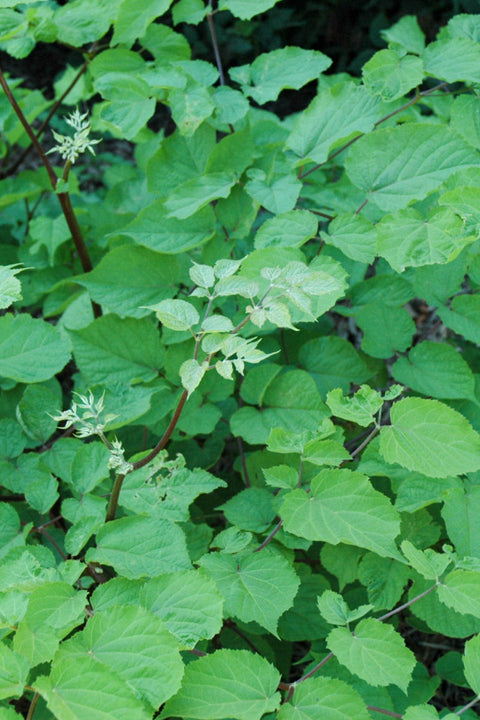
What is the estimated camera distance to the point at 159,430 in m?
1.45

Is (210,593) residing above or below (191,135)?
below

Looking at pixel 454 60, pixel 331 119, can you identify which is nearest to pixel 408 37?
pixel 454 60

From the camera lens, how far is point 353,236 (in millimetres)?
1259

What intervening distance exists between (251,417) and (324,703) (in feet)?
1.96

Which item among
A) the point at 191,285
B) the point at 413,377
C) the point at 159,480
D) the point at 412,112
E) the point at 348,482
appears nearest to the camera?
the point at 348,482

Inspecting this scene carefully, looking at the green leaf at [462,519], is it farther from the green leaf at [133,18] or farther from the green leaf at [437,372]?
the green leaf at [133,18]

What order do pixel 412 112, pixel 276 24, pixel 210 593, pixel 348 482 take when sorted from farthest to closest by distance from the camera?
pixel 276 24 < pixel 412 112 < pixel 348 482 < pixel 210 593

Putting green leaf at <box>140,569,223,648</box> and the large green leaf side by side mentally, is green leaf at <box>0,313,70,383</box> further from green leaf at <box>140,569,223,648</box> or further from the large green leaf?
the large green leaf

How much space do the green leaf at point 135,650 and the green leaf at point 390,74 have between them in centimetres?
105

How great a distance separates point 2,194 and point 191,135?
2.76ft

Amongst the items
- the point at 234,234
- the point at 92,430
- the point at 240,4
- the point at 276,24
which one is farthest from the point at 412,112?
the point at 276,24

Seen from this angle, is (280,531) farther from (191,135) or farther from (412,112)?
(412,112)

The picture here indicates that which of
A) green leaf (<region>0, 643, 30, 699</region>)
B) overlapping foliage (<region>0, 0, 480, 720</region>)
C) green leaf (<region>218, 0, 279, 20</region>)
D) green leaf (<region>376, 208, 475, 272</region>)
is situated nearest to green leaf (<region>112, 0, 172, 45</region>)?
overlapping foliage (<region>0, 0, 480, 720</region>)

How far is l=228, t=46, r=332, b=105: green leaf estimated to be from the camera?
144cm
